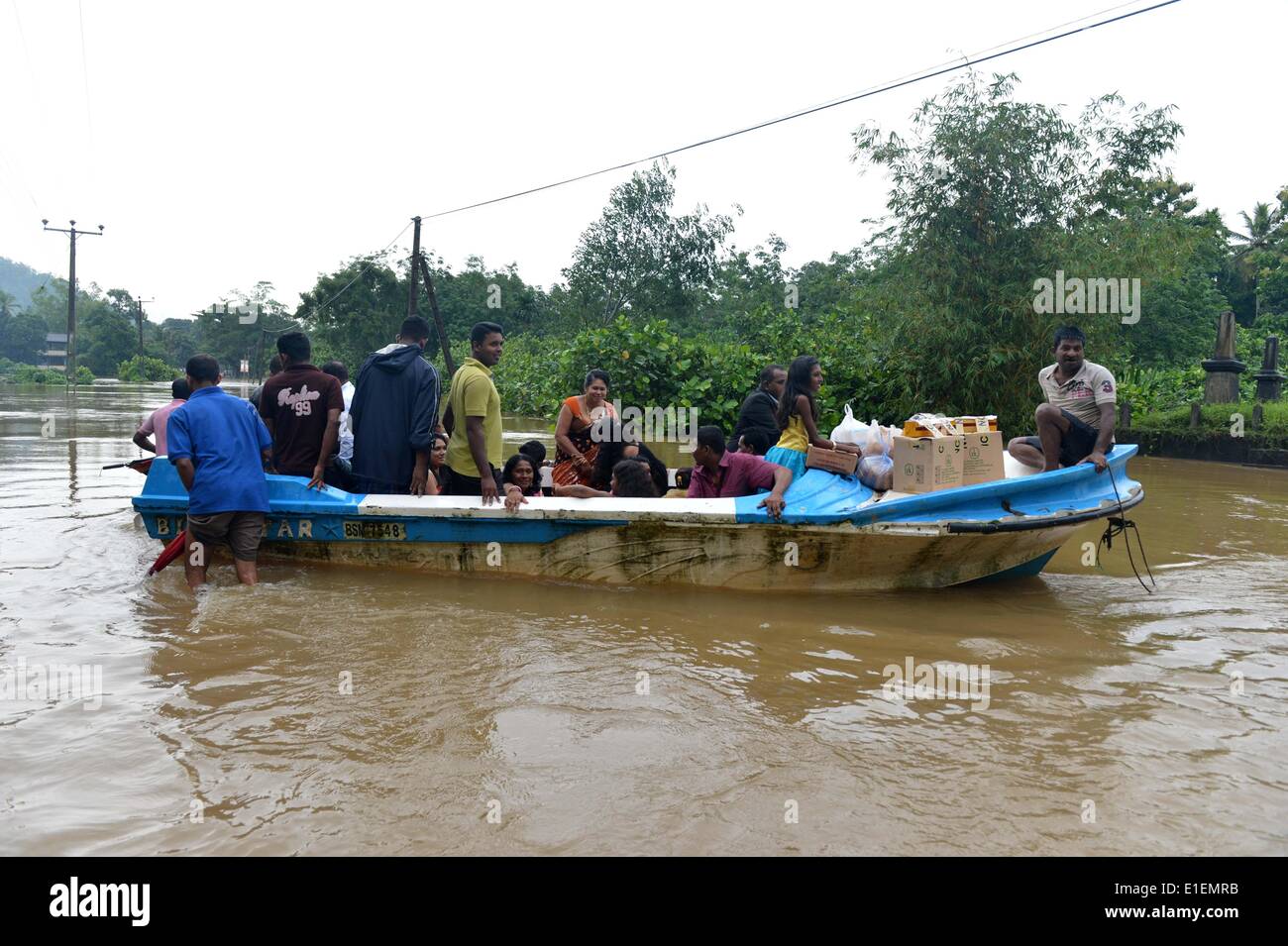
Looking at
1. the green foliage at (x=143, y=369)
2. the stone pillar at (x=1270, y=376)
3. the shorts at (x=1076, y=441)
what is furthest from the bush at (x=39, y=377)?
the shorts at (x=1076, y=441)

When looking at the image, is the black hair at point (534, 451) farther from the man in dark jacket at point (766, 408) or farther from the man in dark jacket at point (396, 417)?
the man in dark jacket at point (766, 408)

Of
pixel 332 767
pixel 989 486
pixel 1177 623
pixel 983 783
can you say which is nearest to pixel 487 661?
pixel 332 767

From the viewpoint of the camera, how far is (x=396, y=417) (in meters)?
6.03

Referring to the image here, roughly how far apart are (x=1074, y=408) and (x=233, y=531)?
533cm

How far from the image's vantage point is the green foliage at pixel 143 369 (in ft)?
202

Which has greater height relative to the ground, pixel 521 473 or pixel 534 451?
pixel 534 451

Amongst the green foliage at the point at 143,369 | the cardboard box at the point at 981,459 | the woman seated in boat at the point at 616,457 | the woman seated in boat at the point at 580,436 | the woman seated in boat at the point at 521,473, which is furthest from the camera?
the green foliage at the point at 143,369

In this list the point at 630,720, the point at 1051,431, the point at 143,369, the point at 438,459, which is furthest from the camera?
the point at 143,369

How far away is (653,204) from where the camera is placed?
34.1 metres

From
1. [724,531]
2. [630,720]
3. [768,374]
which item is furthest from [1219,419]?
[630,720]

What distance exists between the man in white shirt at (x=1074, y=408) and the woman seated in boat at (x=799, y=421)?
48.9 inches

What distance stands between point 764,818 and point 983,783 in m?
0.84

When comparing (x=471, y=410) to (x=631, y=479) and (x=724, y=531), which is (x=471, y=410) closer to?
(x=631, y=479)

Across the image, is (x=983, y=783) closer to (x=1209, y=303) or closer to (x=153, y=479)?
(x=153, y=479)
